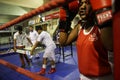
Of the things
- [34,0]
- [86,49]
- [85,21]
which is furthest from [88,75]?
[34,0]

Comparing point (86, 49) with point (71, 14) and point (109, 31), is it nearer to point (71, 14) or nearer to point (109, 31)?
point (71, 14)

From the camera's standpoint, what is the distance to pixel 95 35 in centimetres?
120

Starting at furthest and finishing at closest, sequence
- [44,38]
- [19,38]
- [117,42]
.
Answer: [19,38], [44,38], [117,42]

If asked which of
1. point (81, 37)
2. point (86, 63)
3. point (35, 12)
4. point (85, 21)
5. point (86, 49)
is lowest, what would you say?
point (86, 63)

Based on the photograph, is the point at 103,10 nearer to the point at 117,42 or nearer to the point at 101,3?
the point at 101,3

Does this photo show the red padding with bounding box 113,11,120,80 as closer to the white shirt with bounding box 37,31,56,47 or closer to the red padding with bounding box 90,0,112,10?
the red padding with bounding box 90,0,112,10

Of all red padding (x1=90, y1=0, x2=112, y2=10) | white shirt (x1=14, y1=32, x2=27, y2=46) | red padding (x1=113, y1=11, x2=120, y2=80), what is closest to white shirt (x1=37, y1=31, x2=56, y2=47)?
white shirt (x1=14, y1=32, x2=27, y2=46)

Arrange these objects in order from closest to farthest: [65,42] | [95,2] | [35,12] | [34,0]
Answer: [95,2] → [35,12] → [65,42] → [34,0]

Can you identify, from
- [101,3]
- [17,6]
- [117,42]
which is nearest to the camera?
[117,42]

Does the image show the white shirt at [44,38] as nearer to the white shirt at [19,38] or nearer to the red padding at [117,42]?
the white shirt at [19,38]

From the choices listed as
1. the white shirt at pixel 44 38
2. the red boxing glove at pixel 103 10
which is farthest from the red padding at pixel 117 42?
the white shirt at pixel 44 38

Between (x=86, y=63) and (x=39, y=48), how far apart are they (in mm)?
3658

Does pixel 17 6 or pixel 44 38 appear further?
pixel 17 6

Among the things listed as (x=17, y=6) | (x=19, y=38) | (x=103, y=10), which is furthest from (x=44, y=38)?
(x=17, y=6)
